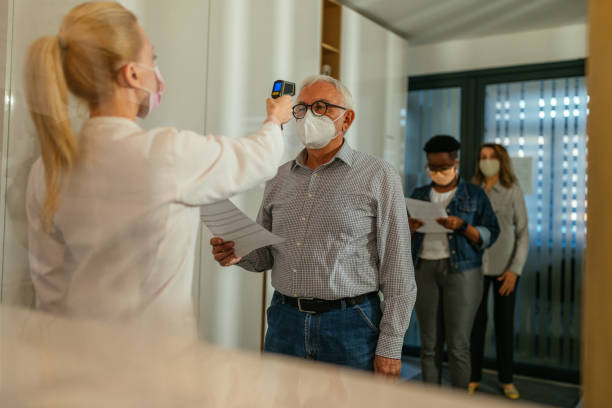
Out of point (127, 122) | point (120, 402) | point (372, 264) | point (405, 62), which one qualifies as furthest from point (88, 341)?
point (405, 62)

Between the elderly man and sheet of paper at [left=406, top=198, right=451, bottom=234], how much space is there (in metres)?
0.01

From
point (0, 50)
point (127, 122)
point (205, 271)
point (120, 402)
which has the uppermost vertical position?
point (0, 50)

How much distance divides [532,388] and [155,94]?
630 mm

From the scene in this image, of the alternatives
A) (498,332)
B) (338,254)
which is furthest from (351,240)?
(498,332)

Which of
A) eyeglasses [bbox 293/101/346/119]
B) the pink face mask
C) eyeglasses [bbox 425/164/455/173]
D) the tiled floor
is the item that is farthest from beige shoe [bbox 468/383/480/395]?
the pink face mask

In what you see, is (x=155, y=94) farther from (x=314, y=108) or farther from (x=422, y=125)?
(x=422, y=125)

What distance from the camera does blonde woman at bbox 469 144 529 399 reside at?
61cm

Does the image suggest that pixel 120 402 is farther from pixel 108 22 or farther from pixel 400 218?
pixel 108 22

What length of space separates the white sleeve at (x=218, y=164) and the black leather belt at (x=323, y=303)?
0.17 m

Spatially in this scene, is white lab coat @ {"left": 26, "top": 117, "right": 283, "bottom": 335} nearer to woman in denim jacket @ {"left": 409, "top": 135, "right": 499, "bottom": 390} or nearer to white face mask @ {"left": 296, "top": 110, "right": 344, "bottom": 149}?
white face mask @ {"left": 296, "top": 110, "right": 344, "bottom": 149}

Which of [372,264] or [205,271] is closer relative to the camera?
[372,264]

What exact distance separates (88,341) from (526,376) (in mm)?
628

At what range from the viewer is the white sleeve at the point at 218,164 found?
69 cm

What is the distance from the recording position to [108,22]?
31.4 inches
